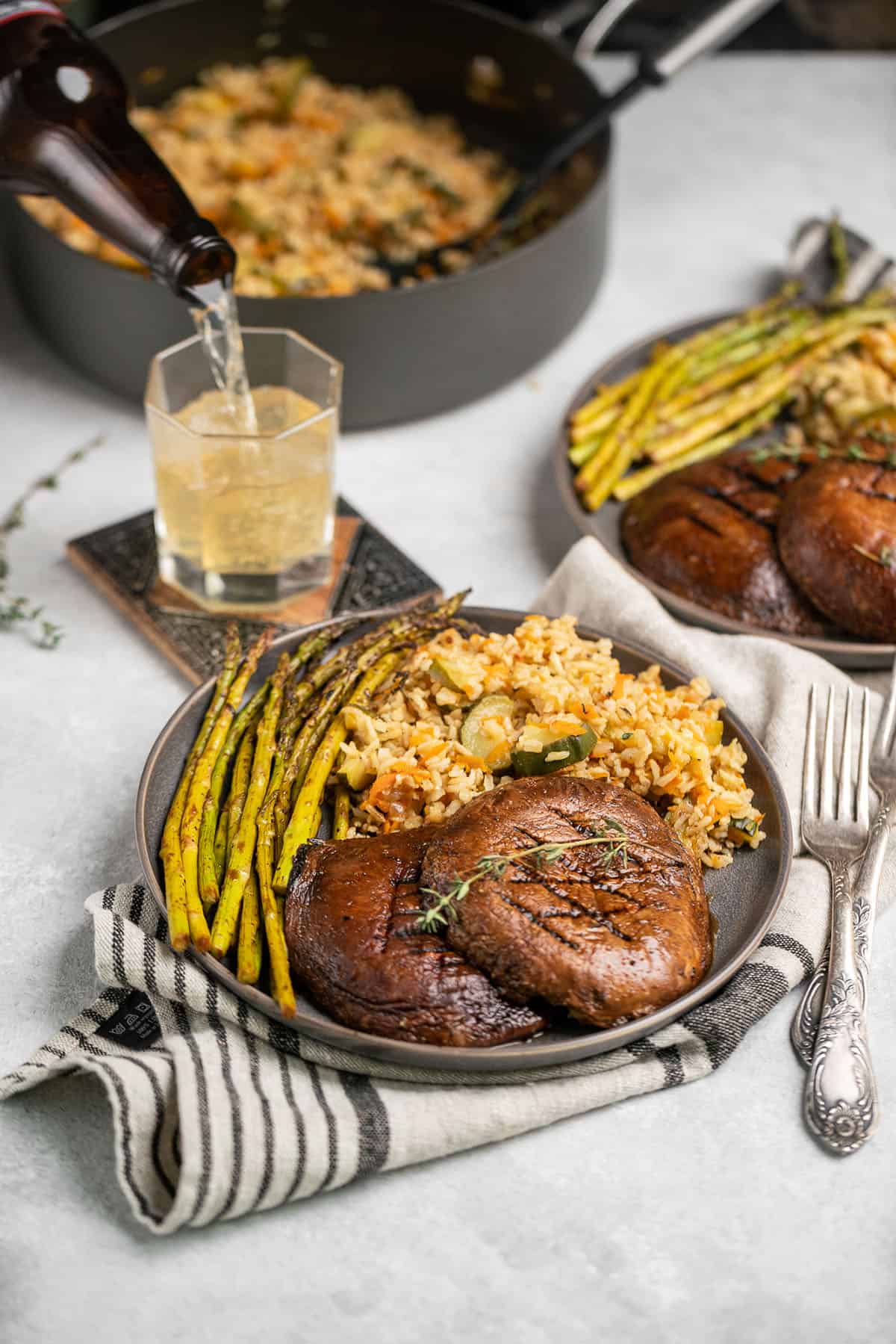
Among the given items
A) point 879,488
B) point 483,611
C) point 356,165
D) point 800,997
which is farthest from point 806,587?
point 356,165

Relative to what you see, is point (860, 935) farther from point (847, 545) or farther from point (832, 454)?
point (832, 454)

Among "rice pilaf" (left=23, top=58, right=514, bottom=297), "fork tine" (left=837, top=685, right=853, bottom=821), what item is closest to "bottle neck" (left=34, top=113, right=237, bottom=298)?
"rice pilaf" (left=23, top=58, right=514, bottom=297)

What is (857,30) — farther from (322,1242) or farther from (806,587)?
(322,1242)

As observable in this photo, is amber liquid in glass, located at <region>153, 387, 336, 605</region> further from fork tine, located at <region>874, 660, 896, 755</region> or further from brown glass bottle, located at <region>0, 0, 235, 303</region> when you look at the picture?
fork tine, located at <region>874, 660, 896, 755</region>

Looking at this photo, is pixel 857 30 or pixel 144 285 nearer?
pixel 144 285

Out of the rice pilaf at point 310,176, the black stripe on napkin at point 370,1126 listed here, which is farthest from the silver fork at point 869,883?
the rice pilaf at point 310,176

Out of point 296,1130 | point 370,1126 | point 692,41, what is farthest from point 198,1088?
point 692,41

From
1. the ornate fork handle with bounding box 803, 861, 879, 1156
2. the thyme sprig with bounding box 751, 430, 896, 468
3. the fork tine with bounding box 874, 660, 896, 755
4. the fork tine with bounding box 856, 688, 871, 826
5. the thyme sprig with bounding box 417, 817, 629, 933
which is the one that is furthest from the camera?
the thyme sprig with bounding box 751, 430, 896, 468
